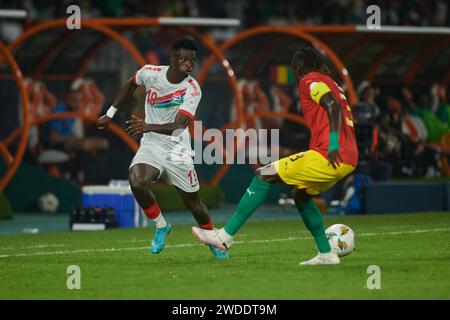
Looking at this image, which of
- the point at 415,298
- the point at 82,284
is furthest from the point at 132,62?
the point at 415,298

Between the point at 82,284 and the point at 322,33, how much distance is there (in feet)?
42.0

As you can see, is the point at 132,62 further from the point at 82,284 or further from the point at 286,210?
the point at 82,284

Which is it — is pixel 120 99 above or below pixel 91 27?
below

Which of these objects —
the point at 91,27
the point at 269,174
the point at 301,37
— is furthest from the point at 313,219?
the point at 301,37

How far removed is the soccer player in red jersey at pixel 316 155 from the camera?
11.7 metres

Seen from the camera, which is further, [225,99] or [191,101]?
[225,99]

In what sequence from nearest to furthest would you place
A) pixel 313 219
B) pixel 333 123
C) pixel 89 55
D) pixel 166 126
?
pixel 333 123 → pixel 313 219 → pixel 166 126 → pixel 89 55

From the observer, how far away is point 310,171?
11.9 m

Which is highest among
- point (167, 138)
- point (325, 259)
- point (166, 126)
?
point (166, 126)

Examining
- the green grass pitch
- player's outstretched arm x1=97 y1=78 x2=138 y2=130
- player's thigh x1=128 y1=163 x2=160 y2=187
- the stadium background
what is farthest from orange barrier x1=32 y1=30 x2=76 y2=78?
player's thigh x1=128 y1=163 x2=160 y2=187

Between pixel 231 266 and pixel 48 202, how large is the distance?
379 inches

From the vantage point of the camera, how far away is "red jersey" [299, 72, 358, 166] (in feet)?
39.0

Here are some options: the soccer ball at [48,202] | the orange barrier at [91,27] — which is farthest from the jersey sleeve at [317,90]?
the soccer ball at [48,202]

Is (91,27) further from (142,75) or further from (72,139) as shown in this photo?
(142,75)
